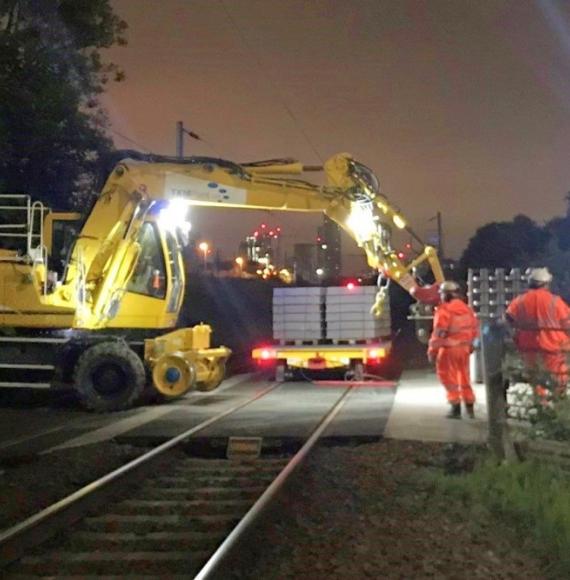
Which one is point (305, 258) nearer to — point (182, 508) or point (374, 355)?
point (374, 355)

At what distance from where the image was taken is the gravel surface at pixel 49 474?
347 inches

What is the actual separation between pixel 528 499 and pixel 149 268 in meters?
10.8

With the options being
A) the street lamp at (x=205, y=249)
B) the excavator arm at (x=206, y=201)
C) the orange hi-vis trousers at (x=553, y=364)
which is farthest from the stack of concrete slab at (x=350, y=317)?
the street lamp at (x=205, y=249)

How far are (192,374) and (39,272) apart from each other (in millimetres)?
3013

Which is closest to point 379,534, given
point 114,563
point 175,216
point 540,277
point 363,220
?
point 114,563

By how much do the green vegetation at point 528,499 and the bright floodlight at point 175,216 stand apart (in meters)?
9.04

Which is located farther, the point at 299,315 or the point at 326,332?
the point at 299,315

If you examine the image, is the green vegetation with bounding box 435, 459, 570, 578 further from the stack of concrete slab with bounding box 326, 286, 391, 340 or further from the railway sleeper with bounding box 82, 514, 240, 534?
the stack of concrete slab with bounding box 326, 286, 391, 340

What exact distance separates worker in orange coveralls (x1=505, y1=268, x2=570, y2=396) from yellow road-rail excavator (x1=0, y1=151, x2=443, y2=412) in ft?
17.9

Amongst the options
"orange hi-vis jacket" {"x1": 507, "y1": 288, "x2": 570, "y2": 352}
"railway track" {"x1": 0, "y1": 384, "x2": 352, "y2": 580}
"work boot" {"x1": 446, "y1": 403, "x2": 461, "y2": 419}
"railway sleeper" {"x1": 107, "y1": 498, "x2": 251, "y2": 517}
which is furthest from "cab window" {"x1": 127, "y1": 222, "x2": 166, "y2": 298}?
"railway sleeper" {"x1": 107, "y1": 498, "x2": 251, "y2": 517}

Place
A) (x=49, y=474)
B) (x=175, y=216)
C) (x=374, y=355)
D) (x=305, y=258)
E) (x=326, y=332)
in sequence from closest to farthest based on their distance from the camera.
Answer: (x=49, y=474), (x=175, y=216), (x=374, y=355), (x=326, y=332), (x=305, y=258)

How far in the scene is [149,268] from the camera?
Answer: 17859 millimetres

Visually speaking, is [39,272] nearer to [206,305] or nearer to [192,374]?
[192,374]

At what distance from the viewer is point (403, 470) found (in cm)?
1007
